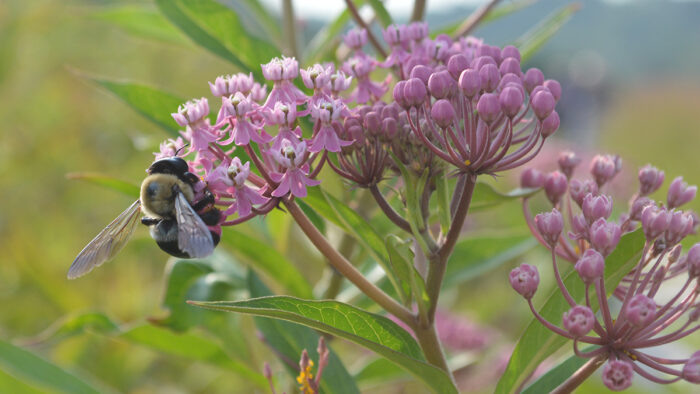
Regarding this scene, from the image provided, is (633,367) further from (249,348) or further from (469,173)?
(249,348)

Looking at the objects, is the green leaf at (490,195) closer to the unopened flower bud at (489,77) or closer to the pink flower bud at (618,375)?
the unopened flower bud at (489,77)

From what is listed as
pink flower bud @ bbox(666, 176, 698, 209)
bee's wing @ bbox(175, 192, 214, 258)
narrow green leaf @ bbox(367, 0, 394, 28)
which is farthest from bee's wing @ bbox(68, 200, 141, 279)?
pink flower bud @ bbox(666, 176, 698, 209)

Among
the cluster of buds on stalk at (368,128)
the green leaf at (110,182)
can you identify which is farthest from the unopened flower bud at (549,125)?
the green leaf at (110,182)

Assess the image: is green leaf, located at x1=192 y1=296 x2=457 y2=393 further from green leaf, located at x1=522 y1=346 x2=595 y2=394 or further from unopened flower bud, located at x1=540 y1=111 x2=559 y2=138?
unopened flower bud, located at x1=540 y1=111 x2=559 y2=138

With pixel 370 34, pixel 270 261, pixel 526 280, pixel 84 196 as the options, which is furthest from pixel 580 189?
pixel 84 196

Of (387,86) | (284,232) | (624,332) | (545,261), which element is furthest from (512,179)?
(624,332)
